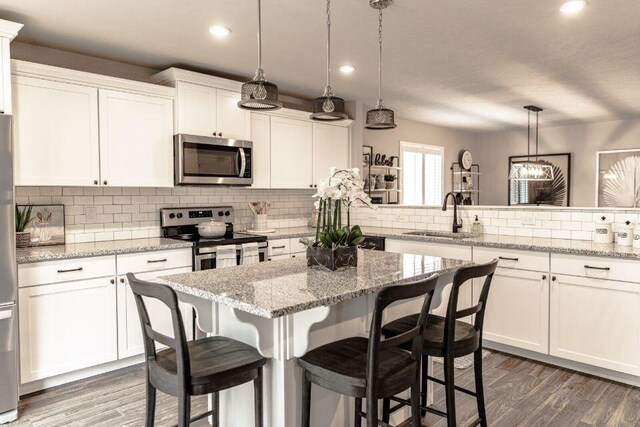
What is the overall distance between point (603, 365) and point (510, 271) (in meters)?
0.86

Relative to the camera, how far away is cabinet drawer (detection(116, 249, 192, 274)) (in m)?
3.35

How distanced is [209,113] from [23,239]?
1.75 meters

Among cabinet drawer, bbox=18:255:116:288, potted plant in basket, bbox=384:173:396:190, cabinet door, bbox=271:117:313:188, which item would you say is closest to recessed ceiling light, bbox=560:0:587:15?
cabinet door, bbox=271:117:313:188

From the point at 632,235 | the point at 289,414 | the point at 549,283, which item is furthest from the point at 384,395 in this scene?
the point at 632,235

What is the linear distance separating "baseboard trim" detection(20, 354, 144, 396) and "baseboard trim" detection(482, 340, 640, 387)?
2.83 m

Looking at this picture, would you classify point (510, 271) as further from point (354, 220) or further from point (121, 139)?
point (121, 139)

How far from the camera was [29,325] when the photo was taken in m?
2.94

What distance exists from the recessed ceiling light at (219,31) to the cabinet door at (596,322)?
2.91 m

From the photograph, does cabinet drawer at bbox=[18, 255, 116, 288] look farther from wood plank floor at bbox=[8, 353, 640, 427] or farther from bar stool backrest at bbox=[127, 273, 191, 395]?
bar stool backrest at bbox=[127, 273, 191, 395]

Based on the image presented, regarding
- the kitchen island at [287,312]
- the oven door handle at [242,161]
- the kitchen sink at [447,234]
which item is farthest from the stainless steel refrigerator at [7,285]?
the kitchen sink at [447,234]

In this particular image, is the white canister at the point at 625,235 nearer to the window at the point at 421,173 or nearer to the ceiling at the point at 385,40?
the ceiling at the point at 385,40

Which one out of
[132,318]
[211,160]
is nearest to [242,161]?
[211,160]

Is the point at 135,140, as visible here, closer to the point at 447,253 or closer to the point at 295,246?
the point at 295,246

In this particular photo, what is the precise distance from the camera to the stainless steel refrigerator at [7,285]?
8.63ft
